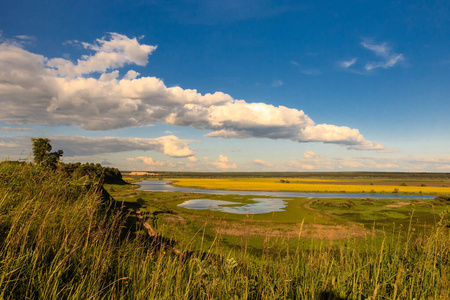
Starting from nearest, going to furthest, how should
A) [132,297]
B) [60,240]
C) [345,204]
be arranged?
[132,297]
[60,240]
[345,204]

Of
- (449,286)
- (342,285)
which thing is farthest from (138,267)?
(449,286)

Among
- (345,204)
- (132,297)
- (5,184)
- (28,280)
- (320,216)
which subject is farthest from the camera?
(345,204)

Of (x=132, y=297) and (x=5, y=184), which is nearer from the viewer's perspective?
(x=132, y=297)

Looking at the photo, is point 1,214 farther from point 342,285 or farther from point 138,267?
point 342,285

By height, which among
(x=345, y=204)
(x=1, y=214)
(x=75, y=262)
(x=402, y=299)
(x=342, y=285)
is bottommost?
(x=345, y=204)

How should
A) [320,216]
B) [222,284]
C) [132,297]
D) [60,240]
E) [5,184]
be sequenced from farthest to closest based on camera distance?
1. [320,216]
2. [5,184]
3. [60,240]
4. [222,284]
5. [132,297]

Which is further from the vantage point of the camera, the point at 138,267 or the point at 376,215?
the point at 376,215

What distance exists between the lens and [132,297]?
10.5 feet

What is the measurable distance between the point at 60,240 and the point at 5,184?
11.1 ft

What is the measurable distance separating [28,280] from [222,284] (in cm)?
239

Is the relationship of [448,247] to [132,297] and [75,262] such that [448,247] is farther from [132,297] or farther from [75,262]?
[75,262]

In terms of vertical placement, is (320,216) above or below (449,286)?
below

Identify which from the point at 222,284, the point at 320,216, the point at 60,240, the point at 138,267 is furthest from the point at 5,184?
the point at 320,216

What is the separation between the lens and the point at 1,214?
4.06m
